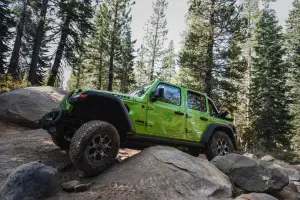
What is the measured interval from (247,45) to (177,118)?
67.2 ft

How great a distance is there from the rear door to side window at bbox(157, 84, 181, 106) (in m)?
0.44

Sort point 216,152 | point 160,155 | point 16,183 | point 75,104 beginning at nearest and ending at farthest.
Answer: point 16,183 → point 75,104 → point 160,155 → point 216,152

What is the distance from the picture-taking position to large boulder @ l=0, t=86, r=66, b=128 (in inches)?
464

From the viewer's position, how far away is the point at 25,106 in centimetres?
1224

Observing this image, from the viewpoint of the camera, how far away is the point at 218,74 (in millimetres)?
18203

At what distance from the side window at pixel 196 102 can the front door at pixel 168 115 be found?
1.46ft

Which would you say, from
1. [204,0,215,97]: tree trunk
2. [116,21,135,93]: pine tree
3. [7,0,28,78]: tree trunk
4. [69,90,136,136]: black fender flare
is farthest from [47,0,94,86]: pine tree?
[69,90,136,136]: black fender flare

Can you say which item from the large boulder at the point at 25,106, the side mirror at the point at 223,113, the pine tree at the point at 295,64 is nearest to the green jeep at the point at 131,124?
the side mirror at the point at 223,113

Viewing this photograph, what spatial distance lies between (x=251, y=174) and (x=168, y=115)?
2.48 metres

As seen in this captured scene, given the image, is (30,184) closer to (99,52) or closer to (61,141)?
(61,141)

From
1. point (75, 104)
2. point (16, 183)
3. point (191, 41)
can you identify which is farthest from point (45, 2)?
point (16, 183)

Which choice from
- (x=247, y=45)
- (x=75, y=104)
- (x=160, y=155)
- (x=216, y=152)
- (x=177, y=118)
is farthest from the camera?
(x=247, y=45)

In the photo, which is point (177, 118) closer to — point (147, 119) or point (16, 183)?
→ point (147, 119)

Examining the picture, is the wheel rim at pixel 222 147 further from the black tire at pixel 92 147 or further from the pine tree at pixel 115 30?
the pine tree at pixel 115 30
